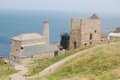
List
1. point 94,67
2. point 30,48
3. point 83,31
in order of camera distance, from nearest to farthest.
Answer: point 94,67 < point 83,31 < point 30,48

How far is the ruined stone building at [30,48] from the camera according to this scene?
51.3 m

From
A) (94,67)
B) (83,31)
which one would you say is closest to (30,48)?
(83,31)

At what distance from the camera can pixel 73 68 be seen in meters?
28.8

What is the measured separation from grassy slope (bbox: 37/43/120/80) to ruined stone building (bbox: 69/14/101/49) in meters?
17.6

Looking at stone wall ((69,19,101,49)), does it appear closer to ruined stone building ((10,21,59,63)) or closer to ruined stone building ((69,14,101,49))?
ruined stone building ((69,14,101,49))

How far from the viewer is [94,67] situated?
90.8 feet

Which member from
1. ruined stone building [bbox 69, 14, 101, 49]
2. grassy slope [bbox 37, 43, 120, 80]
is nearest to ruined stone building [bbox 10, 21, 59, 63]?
ruined stone building [bbox 69, 14, 101, 49]

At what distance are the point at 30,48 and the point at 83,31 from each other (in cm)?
1014

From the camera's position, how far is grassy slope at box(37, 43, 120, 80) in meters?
24.7

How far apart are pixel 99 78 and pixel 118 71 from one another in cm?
221

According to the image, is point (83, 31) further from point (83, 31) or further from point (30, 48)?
point (30, 48)

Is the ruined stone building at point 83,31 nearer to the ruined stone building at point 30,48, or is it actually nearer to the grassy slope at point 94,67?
the ruined stone building at point 30,48

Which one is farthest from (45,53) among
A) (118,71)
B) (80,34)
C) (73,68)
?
(118,71)

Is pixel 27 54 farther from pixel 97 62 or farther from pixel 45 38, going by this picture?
pixel 97 62
